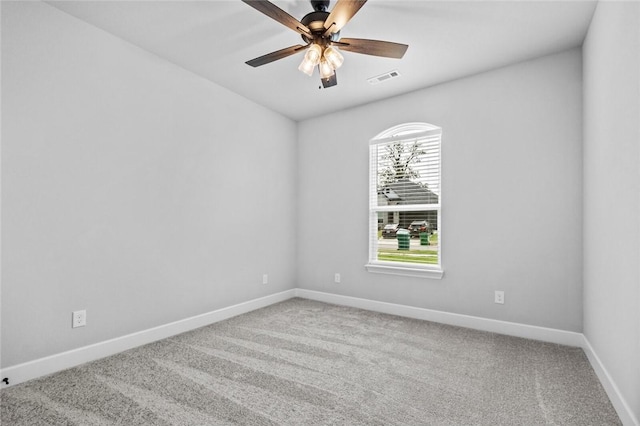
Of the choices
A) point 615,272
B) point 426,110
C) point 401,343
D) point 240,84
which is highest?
point 240,84

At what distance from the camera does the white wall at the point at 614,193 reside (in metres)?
1.56

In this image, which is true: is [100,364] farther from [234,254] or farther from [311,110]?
[311,110]

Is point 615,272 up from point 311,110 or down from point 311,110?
down

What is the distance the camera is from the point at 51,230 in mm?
2238

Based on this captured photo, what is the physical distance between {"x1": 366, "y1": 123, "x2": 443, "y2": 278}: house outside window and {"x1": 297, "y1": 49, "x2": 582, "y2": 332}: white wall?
0.34 ft

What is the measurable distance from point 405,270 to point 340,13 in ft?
9.03

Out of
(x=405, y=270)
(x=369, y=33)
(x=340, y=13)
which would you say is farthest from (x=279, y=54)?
(x=405, y=270)

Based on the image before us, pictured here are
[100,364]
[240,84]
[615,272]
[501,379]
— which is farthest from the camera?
[240,84]

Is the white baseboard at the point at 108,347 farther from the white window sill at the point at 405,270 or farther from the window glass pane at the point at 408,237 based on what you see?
the window glass pane at the point at 408,237

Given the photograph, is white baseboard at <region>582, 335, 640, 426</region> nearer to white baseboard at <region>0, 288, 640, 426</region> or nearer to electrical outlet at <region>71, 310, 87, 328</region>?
white baseboard at <region>0, 288, 640, 426</region>

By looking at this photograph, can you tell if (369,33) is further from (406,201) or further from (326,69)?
(406,201)

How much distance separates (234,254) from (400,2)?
2.95 meters

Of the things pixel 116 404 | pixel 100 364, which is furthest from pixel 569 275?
pixel 100 364

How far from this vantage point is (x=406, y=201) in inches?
149
